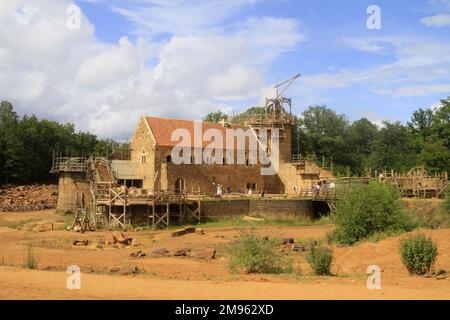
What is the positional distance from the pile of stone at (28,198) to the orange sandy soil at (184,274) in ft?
65.0

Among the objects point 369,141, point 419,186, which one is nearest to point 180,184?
point 419,186

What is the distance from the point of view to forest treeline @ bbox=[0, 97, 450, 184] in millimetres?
69375

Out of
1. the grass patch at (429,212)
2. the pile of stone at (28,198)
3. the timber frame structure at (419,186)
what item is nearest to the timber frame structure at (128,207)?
the pile of stone at (28,198)

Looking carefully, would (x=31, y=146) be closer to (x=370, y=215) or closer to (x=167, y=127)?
(x=167, y=127)

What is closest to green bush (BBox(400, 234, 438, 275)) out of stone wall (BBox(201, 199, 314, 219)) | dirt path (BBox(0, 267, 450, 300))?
dirt path (BBox(0, 267, 450, 300))

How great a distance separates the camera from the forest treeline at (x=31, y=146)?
69.6m

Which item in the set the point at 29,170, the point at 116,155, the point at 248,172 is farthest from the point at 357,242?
the point at 29,170

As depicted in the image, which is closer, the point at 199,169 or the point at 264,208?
the point at 264,208

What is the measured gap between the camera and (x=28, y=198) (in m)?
62.2

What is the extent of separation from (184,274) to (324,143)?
70.8 metres

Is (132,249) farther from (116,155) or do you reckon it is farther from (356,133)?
(356,133)

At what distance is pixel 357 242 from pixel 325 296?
16.4 metres

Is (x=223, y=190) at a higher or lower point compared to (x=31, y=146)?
lower

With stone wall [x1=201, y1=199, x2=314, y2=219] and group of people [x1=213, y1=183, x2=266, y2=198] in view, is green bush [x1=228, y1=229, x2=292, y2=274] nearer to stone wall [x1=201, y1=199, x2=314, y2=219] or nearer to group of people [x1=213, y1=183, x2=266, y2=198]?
stone wall [x1=201, y1=199, x2=314, y2=219]
